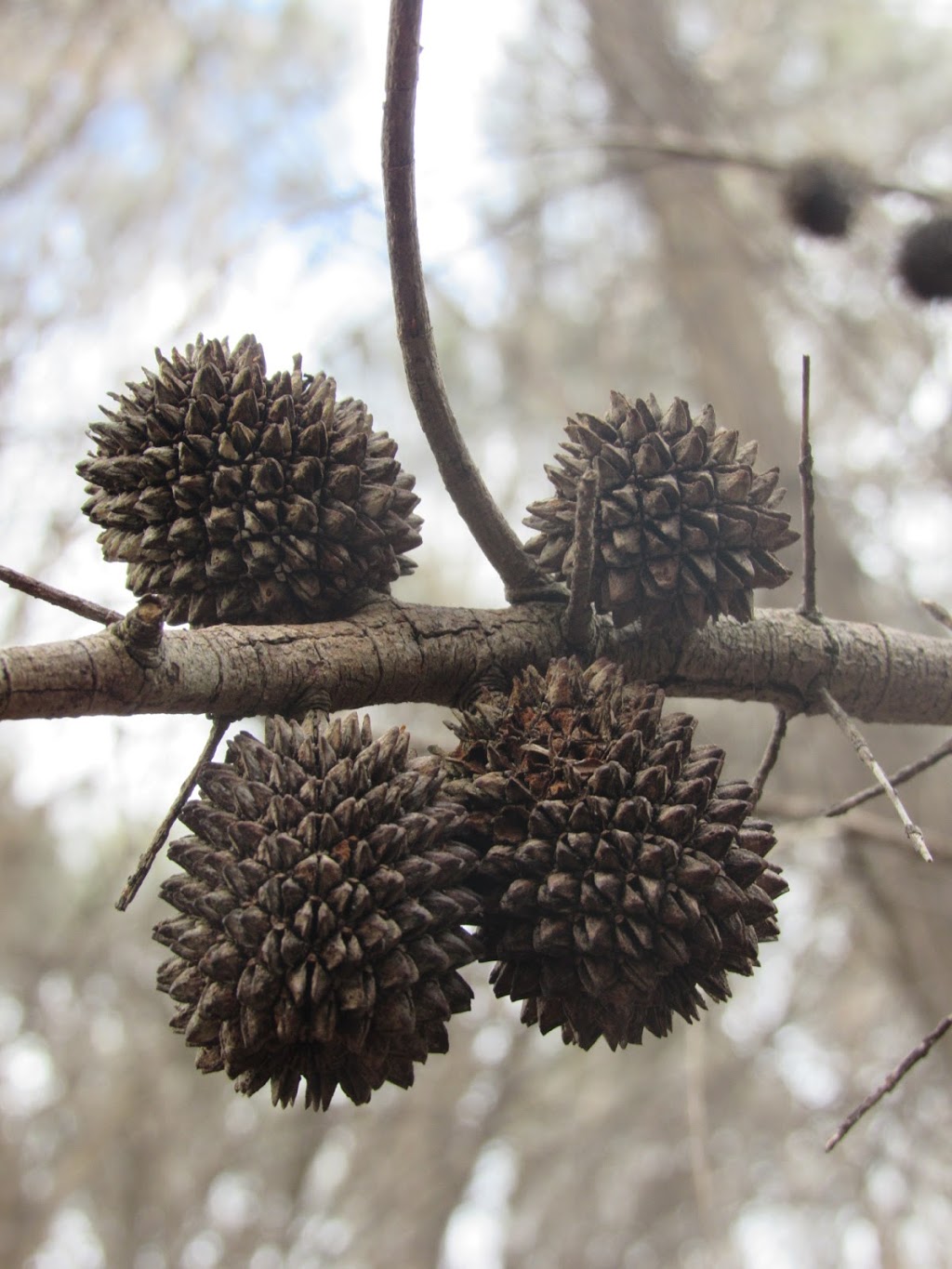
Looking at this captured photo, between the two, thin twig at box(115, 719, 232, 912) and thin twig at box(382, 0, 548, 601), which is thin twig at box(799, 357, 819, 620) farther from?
thin twig at box(115, 719, 232, 912)

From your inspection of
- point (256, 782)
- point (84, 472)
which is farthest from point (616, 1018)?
point (84, 472)

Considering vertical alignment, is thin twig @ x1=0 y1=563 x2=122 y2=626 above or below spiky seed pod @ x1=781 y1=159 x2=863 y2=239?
below

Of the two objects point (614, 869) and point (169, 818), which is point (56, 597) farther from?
point (614, 869)

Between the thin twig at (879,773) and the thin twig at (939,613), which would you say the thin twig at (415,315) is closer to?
the thin twig at (879,773)

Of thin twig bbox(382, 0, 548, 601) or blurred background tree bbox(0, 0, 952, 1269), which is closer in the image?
thin twig bbox(382, 0, 548, 601)

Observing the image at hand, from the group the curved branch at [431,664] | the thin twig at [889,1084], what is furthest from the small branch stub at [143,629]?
the thin twig at [889,1084]

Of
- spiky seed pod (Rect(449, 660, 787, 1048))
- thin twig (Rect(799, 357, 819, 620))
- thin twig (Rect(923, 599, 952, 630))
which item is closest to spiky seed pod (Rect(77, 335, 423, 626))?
spiky seed pod (Rect(449, 660, 787, 1048))

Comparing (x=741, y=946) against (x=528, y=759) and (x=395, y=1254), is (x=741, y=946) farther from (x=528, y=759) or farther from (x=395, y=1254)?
(x=395, y=1254)

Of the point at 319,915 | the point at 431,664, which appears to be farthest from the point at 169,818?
the point at 431,664
